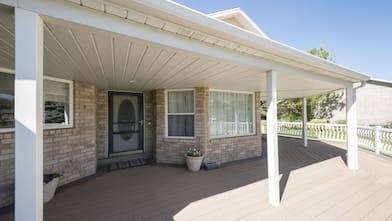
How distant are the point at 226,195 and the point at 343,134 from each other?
326 inches

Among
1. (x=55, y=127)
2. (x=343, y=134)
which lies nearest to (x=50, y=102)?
(x=55, y=127)

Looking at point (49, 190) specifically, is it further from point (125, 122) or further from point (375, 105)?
point (375, 105)

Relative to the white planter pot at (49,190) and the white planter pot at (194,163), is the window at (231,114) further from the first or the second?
the white planter pot at (49,190)

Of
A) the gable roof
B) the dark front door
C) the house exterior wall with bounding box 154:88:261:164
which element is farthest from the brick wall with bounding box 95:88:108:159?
the gable roof

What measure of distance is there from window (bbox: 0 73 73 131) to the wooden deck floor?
1317 millimetres

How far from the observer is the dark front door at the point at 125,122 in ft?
17.8

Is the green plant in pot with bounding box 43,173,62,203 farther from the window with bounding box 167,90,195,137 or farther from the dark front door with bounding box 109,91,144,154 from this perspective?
the window with bounding box 167,90,195,137

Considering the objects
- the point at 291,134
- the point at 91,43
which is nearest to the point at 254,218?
the point at 91,43

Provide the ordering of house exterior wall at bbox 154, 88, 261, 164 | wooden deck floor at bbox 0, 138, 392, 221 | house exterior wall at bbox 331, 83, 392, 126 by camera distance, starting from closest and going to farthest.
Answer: wooden deck floor at bbox 0, 138, 392, 221 → house exterior wall at bbox 154, 88, 261, 164 → house exterior wall at bbox 331, 83, 392, 126

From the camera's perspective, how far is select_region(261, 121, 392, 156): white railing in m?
5.97

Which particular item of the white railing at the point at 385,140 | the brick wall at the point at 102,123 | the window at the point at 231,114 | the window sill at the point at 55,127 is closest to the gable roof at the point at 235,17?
the window at the point at 231,114

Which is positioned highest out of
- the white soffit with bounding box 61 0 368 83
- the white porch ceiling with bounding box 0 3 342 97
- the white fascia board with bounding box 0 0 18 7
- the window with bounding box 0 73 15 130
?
the white soffit with bounding box 61 0 368 83

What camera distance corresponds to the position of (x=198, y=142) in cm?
504

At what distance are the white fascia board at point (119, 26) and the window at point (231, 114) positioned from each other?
3160mm
